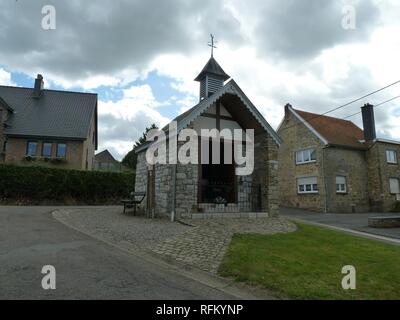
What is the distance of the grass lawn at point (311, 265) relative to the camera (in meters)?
5.15

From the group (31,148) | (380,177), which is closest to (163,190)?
(31,148)

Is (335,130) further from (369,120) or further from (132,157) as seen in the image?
(132,157)

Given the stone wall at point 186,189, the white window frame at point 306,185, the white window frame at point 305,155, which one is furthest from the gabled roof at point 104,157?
the stone wall at point 186,189

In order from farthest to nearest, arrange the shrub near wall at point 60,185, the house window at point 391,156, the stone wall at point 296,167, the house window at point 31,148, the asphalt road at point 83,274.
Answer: the house window at point 31,148 → the house window at point 391,156 → the stone wall at point 296,167 → the shrub near wall at point 60,185 → the asphalt road at point 83,274

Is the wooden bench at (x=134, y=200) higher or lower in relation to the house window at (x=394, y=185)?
lower

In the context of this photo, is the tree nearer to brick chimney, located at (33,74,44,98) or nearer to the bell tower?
brick chimney, located at (33,74,44,98)

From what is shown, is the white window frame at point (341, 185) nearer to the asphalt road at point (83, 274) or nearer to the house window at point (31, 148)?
the asphalt road at point (83, 274)

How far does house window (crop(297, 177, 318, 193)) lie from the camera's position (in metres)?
23.5

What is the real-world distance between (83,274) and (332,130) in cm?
2445

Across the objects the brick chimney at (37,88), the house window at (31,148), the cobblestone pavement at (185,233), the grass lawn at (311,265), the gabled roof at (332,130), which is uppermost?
the brick chimney at (37,88)

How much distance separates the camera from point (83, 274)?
516 centimetres

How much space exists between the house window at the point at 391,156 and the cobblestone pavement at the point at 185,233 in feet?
56.8
